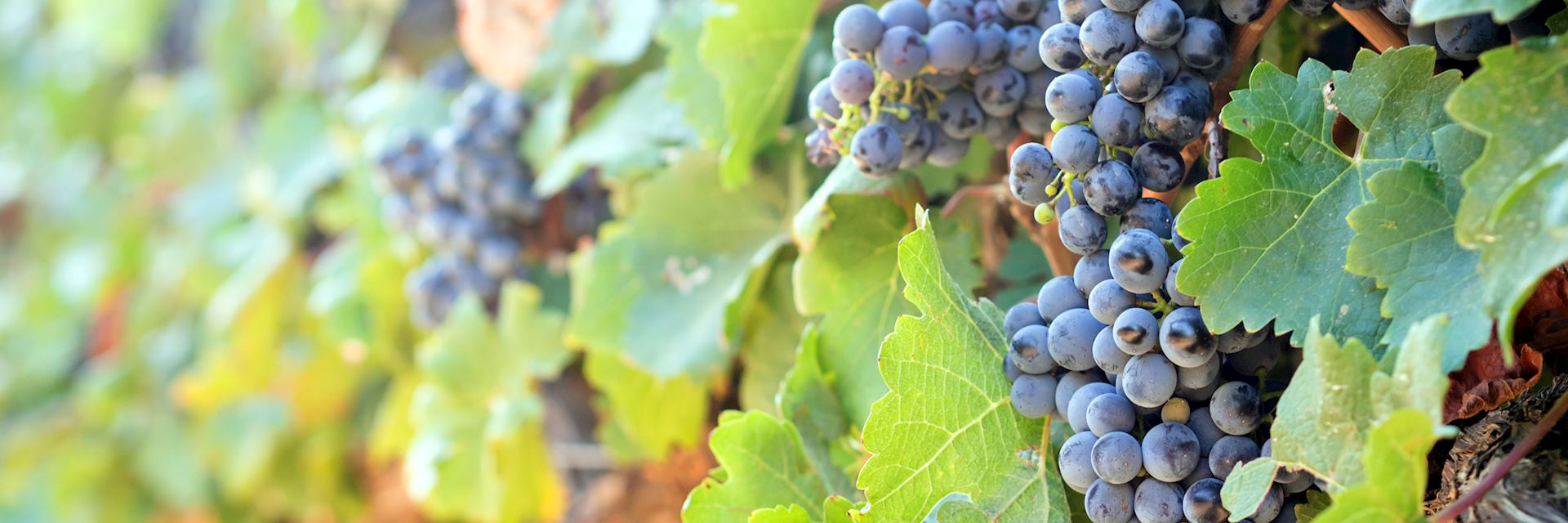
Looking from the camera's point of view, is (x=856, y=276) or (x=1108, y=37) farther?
(x=856, y=276)

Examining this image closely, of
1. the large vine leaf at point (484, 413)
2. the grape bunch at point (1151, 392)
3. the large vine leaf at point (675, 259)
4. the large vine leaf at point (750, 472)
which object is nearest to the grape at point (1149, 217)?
the grape bunch at point (1151, 392)

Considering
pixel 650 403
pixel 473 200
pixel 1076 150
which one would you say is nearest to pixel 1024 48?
pixel 1076 150

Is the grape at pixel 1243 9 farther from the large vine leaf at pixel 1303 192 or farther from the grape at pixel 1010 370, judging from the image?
the grape at pixel 1010 370

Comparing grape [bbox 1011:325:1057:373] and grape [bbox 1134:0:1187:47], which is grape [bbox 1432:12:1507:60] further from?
grape [bbox 1011:325:1057:373]

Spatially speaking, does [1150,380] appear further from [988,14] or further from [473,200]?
[473,200]

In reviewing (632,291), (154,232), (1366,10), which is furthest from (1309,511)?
(154,232)

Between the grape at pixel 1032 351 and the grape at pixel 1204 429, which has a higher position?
the grape at pixel 1032 351

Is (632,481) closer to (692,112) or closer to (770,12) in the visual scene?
(692,112)
